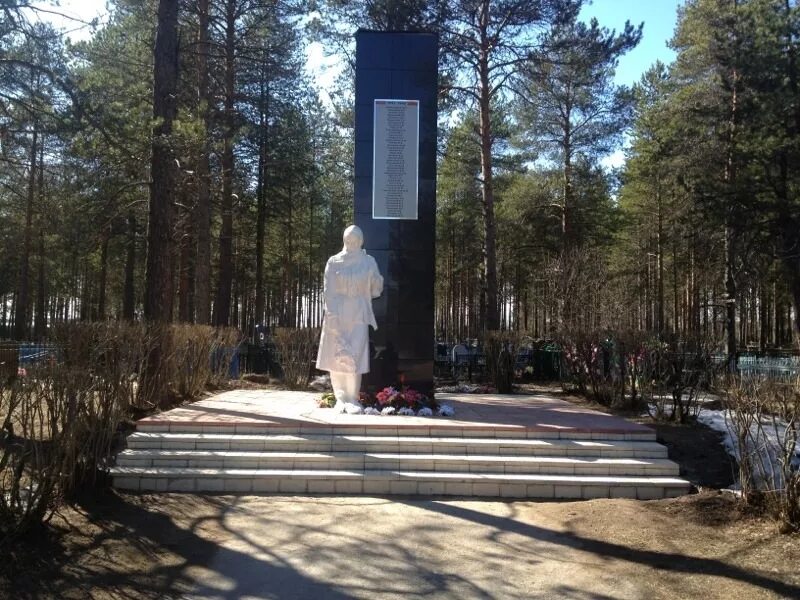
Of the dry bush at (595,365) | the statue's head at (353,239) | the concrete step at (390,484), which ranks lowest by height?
the concrete step at (390,484)

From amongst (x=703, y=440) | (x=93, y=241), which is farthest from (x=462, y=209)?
(x=703, y=440)

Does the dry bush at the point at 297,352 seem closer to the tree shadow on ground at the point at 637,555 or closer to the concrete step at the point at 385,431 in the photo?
the concrete step at the point at 385,431

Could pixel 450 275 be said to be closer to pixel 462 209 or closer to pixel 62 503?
pixel 462 209

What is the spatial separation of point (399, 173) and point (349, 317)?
2424 mm

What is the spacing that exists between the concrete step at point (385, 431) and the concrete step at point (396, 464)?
1.78 ft

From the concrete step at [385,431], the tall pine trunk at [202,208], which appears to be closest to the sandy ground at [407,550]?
the concrete step at [385,431]

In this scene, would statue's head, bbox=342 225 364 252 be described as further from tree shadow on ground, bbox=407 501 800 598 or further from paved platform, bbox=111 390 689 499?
tree shadow on ground, bbox=407 501 800 598

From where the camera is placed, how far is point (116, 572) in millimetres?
4203

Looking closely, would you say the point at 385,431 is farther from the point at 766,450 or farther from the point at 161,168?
the point at 161,168

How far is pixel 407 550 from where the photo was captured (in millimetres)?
4758

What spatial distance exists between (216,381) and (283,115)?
289 inches

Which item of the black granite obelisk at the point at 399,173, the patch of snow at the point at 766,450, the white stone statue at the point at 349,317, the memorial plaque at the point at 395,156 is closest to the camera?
the patch of snow at the point at 766,450

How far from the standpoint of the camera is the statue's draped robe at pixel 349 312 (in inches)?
347

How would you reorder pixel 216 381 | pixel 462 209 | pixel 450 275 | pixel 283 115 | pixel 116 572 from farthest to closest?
pixel 450 275
pixel 462 209
pixel 283 115
pixel 216 381
pixel 116 572
